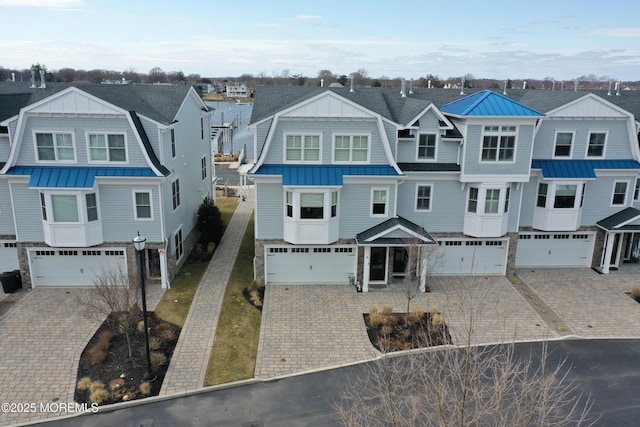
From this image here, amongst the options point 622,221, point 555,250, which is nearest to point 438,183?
point 555,250

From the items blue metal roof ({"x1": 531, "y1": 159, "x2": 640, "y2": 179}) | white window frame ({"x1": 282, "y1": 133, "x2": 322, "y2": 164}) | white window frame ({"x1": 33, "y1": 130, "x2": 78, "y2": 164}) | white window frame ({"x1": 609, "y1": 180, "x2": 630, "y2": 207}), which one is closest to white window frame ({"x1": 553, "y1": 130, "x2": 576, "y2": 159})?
blue metal roof ({"x1": 531, "y1": 159, "x2": 640, "y2": 179})

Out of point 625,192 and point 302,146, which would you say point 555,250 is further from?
point 302,146

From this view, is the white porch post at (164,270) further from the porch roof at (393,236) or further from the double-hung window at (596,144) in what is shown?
the double-hung window at (596,144)

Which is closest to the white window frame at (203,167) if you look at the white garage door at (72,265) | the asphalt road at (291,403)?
the white garage door at (72,265)

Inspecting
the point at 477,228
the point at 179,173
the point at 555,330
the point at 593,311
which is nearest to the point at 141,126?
the point at 179,173

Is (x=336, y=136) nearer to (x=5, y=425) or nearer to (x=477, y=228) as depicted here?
(x=477, y=228)

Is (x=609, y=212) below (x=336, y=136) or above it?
below

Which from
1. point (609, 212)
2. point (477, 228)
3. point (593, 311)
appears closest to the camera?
point (593, 311)
